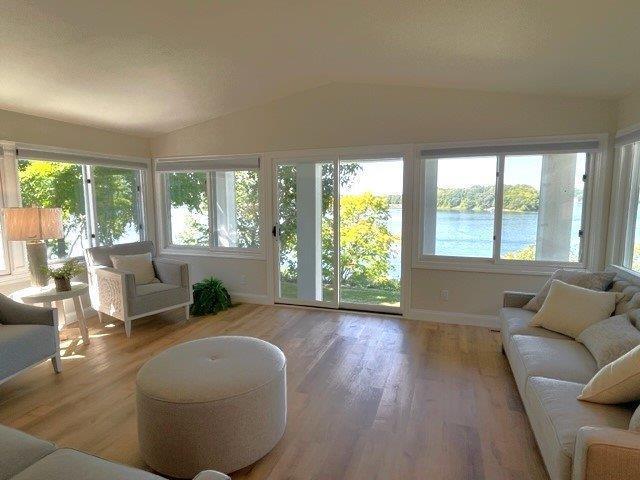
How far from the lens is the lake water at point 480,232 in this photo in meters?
3.70

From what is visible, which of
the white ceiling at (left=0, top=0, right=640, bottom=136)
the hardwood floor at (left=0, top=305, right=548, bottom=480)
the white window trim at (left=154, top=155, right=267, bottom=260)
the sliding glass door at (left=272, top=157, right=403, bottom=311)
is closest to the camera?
the hardwood floor at (left=0, top=305, right=548, bottom=480)

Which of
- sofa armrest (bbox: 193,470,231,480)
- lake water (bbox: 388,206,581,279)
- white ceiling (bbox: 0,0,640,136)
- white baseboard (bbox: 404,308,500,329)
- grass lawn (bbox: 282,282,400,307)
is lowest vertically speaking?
white baseboard (bbox: 404,308,500,329)

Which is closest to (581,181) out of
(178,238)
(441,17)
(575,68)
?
(575,68)

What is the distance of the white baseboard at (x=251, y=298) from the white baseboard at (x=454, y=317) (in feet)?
5.87

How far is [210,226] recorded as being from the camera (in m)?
5.00

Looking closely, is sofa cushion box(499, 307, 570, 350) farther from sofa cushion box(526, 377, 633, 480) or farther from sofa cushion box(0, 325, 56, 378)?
sofa cushion box(0, 325, 56, 378)

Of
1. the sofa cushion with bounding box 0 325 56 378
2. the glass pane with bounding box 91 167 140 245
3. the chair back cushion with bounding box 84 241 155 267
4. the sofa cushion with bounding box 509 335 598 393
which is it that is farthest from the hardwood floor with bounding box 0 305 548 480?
the glass pane with bounding box 91 167 140 245

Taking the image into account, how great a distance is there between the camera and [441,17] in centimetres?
234

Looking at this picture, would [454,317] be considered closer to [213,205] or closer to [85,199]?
[213,205]

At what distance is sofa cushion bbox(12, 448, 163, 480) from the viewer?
1.16m

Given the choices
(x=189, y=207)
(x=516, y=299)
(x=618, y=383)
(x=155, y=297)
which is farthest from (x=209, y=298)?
(x=618, y=383)

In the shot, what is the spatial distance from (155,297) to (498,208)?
12.2 ft

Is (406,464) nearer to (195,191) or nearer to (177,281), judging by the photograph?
(177,281)

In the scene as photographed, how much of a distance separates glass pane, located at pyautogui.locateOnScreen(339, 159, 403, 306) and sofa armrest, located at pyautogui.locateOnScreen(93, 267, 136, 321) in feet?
7.63
